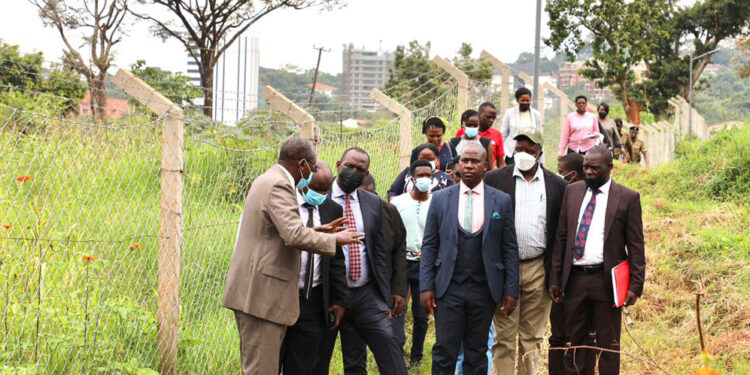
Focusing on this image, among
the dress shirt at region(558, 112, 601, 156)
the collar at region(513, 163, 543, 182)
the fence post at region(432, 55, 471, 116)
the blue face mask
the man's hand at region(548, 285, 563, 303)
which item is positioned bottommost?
the man's hand at region(548, 285, 563, 303)

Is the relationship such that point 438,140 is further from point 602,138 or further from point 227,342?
point 602,138

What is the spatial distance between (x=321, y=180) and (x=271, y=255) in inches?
33.5

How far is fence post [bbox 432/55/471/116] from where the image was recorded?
457 inches

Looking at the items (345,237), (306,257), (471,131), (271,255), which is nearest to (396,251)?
(306,257)

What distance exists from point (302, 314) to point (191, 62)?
1126 inches

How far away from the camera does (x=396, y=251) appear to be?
6219 millimetres

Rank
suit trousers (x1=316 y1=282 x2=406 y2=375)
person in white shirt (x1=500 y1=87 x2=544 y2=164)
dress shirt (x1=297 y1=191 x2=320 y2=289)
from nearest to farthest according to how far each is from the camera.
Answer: dress shirt (x1=297 y1=191 x2=320 y2=289)
suit trousers (x1=316 y1=282 x2=406 y2=375)
person in white shirt (x1=500 y1=87 x2=544 y2=164)

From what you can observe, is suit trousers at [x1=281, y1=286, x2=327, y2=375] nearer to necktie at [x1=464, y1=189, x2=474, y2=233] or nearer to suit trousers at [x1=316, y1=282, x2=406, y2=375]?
suit trousers at [x1=316, y1=282, x2=406, y2=375]

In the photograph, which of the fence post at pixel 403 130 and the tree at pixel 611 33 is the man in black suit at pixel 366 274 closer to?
the fence post at pixel 403 130

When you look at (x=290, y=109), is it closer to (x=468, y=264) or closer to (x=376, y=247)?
(x=376, y=247)

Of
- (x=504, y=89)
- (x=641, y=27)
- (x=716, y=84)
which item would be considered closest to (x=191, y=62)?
(x=641, y=27)

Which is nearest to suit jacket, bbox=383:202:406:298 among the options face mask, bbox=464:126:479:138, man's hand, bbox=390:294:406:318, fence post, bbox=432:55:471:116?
man's hand, bbox=390:294:406:318

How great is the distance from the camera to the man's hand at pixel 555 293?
622 centimetres

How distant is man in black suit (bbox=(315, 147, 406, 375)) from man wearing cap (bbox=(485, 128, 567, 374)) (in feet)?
3.36
